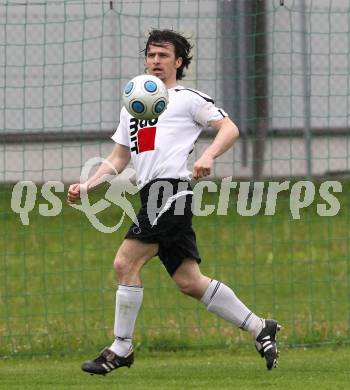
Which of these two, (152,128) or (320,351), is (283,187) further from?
(152,128)

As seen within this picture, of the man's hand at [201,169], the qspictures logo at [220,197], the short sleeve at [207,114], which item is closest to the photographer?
the man's hand at [201,169]

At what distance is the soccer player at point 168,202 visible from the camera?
24.6 feet

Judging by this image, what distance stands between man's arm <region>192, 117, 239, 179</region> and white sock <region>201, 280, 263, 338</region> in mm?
833

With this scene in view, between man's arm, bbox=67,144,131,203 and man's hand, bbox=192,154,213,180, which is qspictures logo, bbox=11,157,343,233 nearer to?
man's arm, bbox=67,144,131,203

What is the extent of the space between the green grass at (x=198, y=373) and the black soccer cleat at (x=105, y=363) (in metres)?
0.09

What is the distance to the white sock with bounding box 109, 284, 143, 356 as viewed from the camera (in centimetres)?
755

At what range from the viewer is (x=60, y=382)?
770cm

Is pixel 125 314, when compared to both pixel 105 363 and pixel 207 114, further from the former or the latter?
pixel 207 114

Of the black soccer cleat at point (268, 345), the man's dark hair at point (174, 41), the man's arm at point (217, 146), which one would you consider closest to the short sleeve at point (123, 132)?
the man's dark hair at point (174, 41)

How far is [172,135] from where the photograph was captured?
7555mm

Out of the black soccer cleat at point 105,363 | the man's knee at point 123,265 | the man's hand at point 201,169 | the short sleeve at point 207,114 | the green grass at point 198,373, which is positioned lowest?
the green grass at point 198,373

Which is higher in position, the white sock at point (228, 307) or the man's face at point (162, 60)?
the man's face at point (162, 60)

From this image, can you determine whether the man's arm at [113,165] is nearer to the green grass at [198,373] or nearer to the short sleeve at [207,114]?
the short sleeve at [207,114]

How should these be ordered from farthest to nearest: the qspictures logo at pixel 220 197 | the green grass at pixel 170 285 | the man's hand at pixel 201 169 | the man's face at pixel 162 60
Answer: the qspictures logo at pixel 220 197, the green grass at pixel 170 285, the man's face at pixel 162 60, the man's hand at pixel 201 169
